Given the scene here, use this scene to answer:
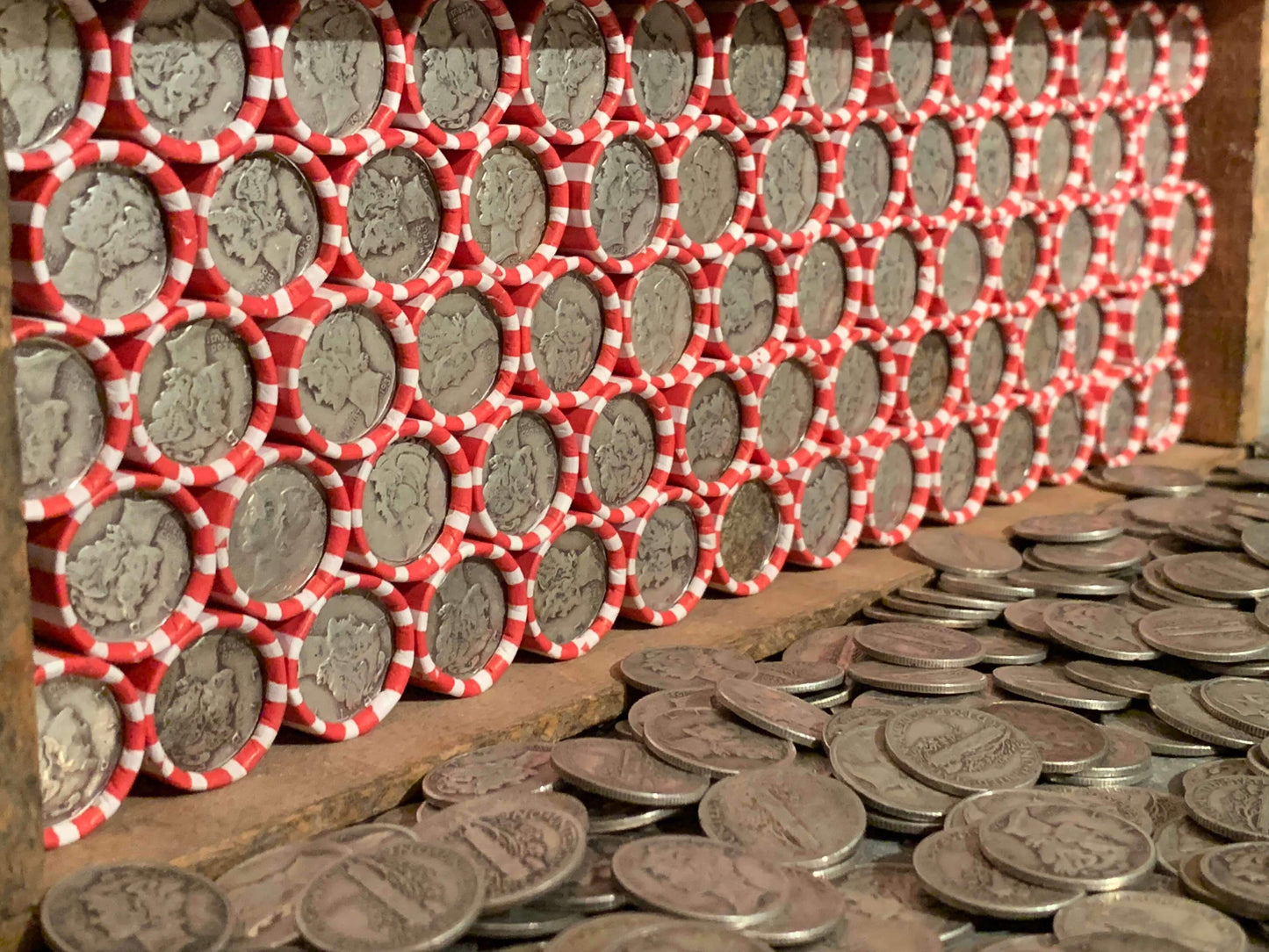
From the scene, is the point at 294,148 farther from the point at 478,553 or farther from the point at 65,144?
the point at 478,553

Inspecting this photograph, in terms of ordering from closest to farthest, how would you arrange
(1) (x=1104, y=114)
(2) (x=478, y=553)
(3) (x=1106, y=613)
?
(2) (x=478, y=553) < (3) (x=1106, y=613) < (1) (x=1104, y=114)

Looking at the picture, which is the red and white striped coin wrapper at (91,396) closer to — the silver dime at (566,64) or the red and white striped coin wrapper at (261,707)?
the red and white striped coin wrapper at (261,707)

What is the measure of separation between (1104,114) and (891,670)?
6.92ft

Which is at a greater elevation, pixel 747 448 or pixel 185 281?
pixel 185 281

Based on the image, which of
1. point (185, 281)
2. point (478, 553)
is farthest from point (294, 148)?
point (478, 553)

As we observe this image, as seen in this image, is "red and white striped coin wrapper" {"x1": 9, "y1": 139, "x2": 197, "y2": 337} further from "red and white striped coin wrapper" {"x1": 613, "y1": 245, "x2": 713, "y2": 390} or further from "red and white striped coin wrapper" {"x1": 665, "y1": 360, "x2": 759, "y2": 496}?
"red and white striped coin wrapper" {"x1": 665, "y1": 360, "x2": 759, "y2": 496}

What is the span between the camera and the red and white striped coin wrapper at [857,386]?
358 centimetres

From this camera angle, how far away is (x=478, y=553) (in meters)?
2.86

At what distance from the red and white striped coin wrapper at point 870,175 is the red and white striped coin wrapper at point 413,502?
1.24m

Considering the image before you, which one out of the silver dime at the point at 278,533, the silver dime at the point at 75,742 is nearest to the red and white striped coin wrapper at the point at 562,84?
the silver dime at the point at 278,533

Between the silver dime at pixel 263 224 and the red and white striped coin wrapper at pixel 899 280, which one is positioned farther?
the red and white striped coin wrapper at pixel 899 280

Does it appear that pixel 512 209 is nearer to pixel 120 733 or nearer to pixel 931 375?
pixel 120 733

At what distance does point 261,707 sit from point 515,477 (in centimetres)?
70

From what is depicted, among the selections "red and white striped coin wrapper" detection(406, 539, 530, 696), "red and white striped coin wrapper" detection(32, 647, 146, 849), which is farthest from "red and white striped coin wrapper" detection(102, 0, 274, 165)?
"red and white striped coin wrapper" detection(406, 539, 530, 696)
